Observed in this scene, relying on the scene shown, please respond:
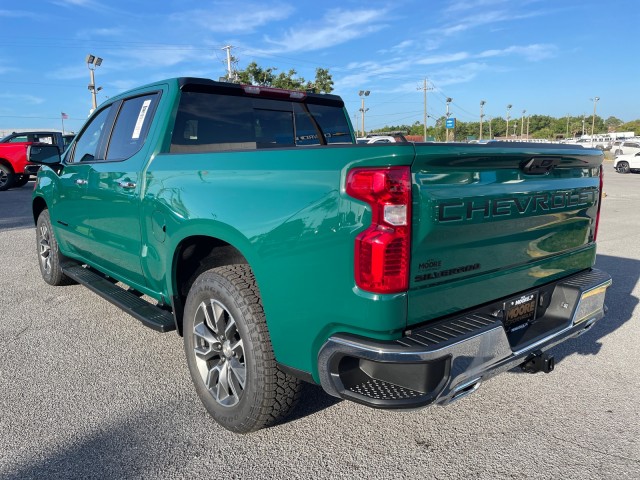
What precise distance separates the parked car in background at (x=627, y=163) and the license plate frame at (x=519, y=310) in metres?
26.7

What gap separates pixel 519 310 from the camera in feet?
8.94

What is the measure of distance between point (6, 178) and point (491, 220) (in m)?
18.6

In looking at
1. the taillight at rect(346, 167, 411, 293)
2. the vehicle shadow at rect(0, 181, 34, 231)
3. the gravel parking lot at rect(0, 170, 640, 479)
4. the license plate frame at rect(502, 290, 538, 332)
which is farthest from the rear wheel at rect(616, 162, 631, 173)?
the taillight at rect(346, 167, 411, 293)

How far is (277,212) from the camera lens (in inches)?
92.5

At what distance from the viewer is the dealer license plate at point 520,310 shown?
2637 millimetres

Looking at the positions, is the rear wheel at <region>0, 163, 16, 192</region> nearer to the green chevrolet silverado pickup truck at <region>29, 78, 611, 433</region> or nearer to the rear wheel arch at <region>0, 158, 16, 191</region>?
the rear wheel arch at <region>0, 158, 16, 191</region>

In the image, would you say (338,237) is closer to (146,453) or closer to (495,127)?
(146,453)

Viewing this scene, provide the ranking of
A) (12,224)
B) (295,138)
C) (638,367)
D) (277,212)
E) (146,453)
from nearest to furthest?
(277,212)
(146,453)
(638,367)
(295,138)
(12,224)

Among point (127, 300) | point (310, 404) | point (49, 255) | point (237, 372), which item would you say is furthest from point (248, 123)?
point (49, 255)

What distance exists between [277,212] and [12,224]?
32.2 ft

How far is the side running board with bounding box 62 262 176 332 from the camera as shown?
328cm

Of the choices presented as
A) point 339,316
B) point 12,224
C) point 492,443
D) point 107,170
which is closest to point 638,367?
point 492,443

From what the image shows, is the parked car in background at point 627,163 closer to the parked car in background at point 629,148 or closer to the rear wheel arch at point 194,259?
the parked car in background at point 629,148

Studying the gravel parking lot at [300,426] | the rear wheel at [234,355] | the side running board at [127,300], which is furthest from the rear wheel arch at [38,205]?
the rear wheel at [234,355]
